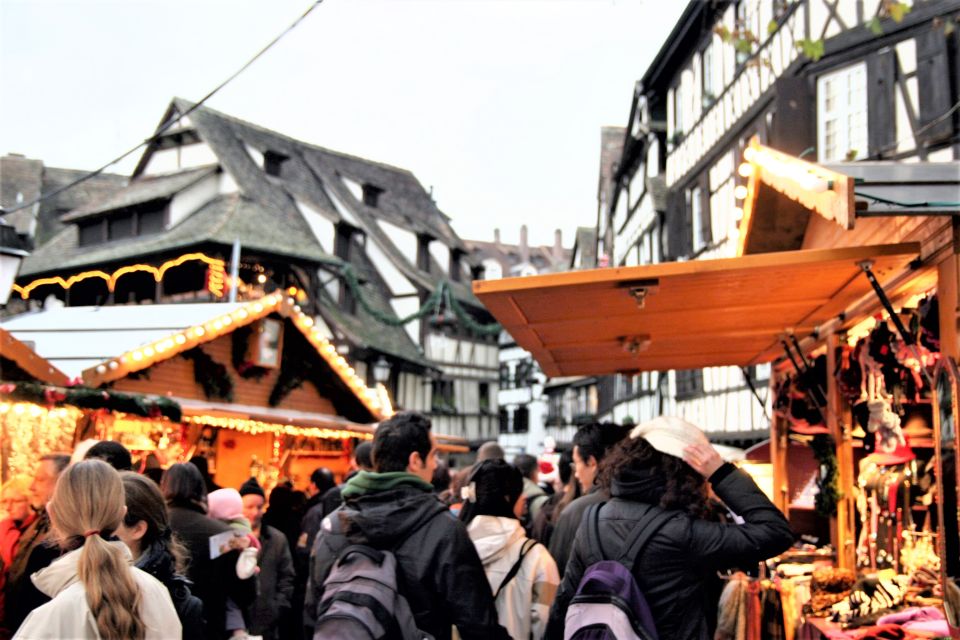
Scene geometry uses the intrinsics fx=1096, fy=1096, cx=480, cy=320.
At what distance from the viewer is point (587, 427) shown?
6.50 m

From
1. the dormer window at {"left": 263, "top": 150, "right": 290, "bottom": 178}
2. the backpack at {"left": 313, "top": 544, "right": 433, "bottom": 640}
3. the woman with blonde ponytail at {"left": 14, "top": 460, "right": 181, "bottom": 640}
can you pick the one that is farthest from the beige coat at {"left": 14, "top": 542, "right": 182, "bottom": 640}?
the dormer window at {"left": 263, "top": 150, "right": 290, "bottom": 178}

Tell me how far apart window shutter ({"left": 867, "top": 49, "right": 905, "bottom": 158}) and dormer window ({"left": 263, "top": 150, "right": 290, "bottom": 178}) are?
2571 cm

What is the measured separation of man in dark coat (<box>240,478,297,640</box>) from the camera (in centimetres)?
754

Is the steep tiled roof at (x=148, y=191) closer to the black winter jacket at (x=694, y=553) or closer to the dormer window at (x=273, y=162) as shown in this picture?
the dormer window at (x=273, y=162)

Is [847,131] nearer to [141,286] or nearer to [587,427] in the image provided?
[587,427]

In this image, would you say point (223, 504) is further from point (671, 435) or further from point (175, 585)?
point (671, 435)

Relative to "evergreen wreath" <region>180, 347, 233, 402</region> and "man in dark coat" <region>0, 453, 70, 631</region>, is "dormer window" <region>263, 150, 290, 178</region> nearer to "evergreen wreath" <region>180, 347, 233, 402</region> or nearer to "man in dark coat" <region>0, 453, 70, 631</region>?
"evergreen wreath" <region>180, 347, 233, 402</region>

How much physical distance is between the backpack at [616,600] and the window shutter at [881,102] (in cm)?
1169

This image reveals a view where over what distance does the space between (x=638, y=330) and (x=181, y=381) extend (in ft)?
30.3

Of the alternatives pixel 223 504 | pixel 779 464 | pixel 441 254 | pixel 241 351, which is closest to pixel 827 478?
pixel 779 464

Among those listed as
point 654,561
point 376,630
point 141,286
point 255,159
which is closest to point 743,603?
point 654,561

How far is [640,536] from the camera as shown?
363 cm

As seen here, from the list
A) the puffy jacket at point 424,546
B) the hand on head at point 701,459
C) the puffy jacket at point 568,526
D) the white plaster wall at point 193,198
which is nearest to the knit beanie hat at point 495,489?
the puffy jacket at point 568,526

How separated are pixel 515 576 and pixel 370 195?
128ft
